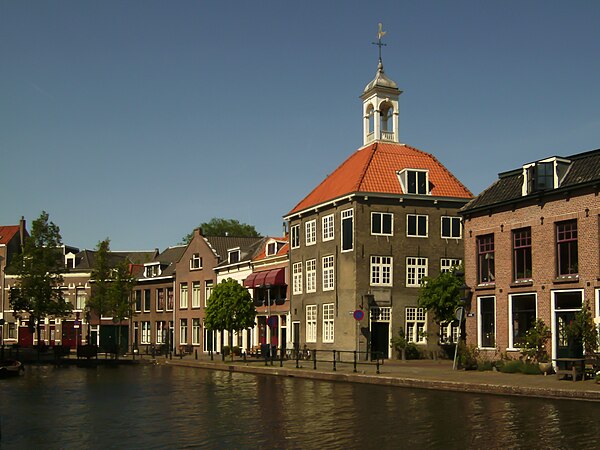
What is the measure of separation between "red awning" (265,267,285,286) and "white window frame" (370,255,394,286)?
10.1 metres

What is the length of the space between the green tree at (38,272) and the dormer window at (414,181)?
101 ft

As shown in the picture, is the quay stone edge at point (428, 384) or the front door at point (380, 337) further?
the front door at point (380, 337)

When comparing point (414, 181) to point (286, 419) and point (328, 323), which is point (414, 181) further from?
point (286, 419)

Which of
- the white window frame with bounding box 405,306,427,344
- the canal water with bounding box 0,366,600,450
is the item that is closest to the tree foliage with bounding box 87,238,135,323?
the white window frame with bounding box 405,306,427,344

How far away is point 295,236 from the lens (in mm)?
57531

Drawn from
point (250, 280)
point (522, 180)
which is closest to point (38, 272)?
point (250, 280)

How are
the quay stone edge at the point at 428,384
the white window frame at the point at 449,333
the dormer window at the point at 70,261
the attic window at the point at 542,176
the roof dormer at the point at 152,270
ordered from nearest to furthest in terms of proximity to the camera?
the quay stone edge at the point at 428,384, the attic window at the point at 542,176, the white window frame at the point at 449,333, the roof dormer at the point at 152,270, the dormer window at the point at 70,261

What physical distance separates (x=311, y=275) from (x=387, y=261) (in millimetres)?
6412

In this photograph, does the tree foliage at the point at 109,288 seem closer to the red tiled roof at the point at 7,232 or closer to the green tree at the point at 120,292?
the green tree at the point at 120,292

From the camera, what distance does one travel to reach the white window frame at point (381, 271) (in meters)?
49.7

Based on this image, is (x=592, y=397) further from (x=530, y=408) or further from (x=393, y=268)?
(x=393, y=268)

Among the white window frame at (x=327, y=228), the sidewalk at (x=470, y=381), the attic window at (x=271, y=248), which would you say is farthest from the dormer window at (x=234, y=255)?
the sidewalk at (x=470, y=381)

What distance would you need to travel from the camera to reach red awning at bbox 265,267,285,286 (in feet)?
189

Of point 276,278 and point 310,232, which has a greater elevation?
point 310,232
